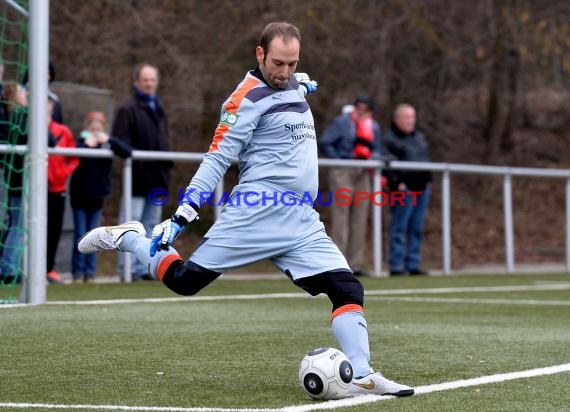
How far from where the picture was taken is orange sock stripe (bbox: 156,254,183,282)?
6.28 m

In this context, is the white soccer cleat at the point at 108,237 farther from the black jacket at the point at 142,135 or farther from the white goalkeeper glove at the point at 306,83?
the black jacket at the point at 142,135

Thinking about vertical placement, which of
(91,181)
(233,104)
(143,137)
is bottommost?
(91,181)

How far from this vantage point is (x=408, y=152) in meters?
15.8

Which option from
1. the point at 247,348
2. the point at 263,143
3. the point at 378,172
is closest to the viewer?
the point at 263,143

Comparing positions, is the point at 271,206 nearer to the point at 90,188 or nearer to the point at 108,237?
the point at 108,237

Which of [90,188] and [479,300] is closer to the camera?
[479,300]

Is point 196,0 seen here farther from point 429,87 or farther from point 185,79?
point 429,87

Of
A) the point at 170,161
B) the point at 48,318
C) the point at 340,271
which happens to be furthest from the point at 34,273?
the point at 340,271

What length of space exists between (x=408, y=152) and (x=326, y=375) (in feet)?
34.0

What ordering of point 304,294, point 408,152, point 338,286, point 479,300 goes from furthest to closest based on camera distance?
1. point 408,152
2. point 304,294
3. point 479,300
4. point 338,286

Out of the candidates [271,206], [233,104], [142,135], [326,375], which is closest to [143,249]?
[271,206]

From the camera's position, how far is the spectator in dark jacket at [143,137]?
43.9ft

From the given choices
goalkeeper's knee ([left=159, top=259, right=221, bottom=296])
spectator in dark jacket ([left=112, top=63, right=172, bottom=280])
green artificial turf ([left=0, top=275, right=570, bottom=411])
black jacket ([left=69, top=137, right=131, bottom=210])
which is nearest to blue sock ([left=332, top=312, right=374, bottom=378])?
green artificial turf ([left=0, top=275, right=570, bottom=411])

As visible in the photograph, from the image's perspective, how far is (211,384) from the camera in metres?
5.94
